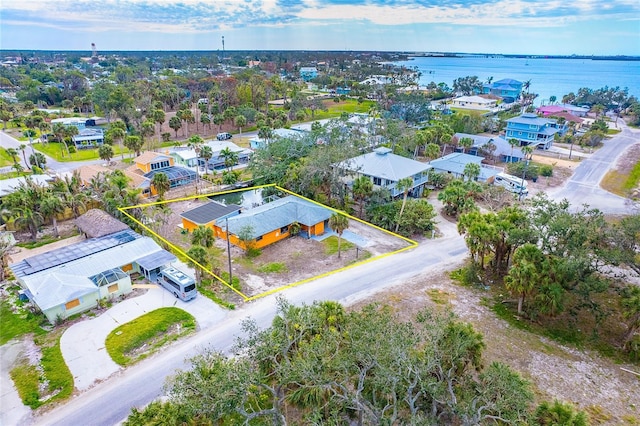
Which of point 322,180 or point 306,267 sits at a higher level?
point 322,180

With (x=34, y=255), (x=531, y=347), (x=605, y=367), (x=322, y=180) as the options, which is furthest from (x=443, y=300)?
(x=34, y=255)

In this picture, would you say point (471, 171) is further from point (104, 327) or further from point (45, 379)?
point (45, 379)

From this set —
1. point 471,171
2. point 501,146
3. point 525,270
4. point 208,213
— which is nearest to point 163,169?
point 208,213

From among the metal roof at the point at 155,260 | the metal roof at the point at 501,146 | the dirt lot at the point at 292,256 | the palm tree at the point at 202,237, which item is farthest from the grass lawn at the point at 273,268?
the metal roof at the point at 501,146

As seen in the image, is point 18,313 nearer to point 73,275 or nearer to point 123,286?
point 73,275

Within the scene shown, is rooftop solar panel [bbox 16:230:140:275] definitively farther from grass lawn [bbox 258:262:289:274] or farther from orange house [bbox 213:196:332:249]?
grass lawn [bbox 258:262:289:274]

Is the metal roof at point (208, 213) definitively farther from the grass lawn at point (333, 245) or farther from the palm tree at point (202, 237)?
the grass lawn at point (333, 245)
